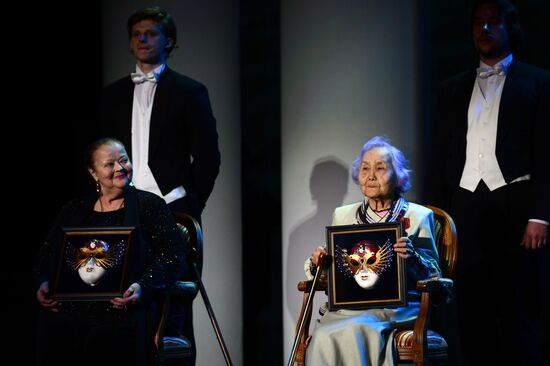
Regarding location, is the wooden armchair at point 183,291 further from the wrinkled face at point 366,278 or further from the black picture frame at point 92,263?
the wrinkled face at point 366,278

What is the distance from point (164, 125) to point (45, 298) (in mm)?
1051

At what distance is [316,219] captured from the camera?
561cm

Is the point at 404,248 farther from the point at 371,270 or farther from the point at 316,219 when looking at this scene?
the point at 316,219

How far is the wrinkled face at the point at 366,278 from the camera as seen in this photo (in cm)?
425

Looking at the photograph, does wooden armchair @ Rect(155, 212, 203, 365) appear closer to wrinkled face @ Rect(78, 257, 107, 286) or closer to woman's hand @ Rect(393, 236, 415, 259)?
wrinkled face @ Rect(78, 257, 107, 286)

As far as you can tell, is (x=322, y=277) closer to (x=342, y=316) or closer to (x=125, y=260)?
(x=342, y=316)

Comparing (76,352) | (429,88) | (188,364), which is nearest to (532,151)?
(429,88)

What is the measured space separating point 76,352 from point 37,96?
2.18m

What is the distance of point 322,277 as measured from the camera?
4539mm

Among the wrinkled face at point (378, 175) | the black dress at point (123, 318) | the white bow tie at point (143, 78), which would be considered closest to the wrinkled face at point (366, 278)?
the wrinkled face at point (378, 175)

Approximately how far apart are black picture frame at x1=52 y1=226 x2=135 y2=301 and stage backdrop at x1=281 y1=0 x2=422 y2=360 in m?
1.54

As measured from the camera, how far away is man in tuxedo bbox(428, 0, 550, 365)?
14.9 feet

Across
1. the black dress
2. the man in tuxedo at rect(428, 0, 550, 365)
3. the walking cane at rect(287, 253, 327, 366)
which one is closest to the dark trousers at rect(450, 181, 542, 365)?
the man in tuxedo at rect(428, 0, 550, 365)

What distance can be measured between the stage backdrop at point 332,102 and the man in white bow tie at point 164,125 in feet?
2.97
